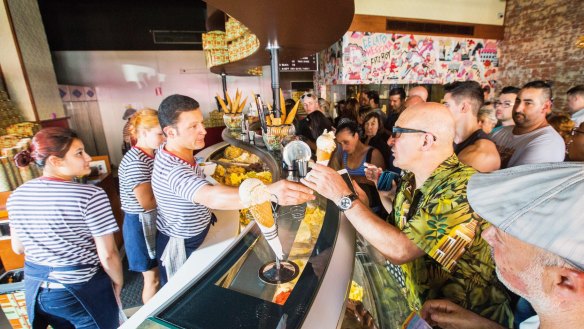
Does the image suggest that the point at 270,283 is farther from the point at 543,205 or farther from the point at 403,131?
the point at 403,131

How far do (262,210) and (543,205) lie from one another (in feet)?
2.90

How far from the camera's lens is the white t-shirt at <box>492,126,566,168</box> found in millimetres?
2383

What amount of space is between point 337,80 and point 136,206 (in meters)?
5.78

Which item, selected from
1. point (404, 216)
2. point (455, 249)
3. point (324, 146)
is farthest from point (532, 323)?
point (324, 146)

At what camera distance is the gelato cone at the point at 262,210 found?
1.11m

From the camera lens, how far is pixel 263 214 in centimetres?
113

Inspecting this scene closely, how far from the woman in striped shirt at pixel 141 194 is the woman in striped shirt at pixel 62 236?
39 cm

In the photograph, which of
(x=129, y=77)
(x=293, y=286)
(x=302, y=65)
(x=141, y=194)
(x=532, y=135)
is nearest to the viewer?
(x=293, y=286)

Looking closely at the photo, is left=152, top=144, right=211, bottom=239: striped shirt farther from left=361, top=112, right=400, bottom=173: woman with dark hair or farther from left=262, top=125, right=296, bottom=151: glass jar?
left=361, top=112, right=400, bottom=173: woman with dark hair

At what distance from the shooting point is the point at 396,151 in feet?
4.88

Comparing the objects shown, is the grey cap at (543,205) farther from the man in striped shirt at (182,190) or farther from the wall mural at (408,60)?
the wall mural at (408,60)

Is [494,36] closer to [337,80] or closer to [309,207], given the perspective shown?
[337,80]

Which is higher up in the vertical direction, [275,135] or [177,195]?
[275,135]

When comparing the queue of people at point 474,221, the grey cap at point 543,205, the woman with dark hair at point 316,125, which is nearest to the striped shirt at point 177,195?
the queue of people at point 474,221
